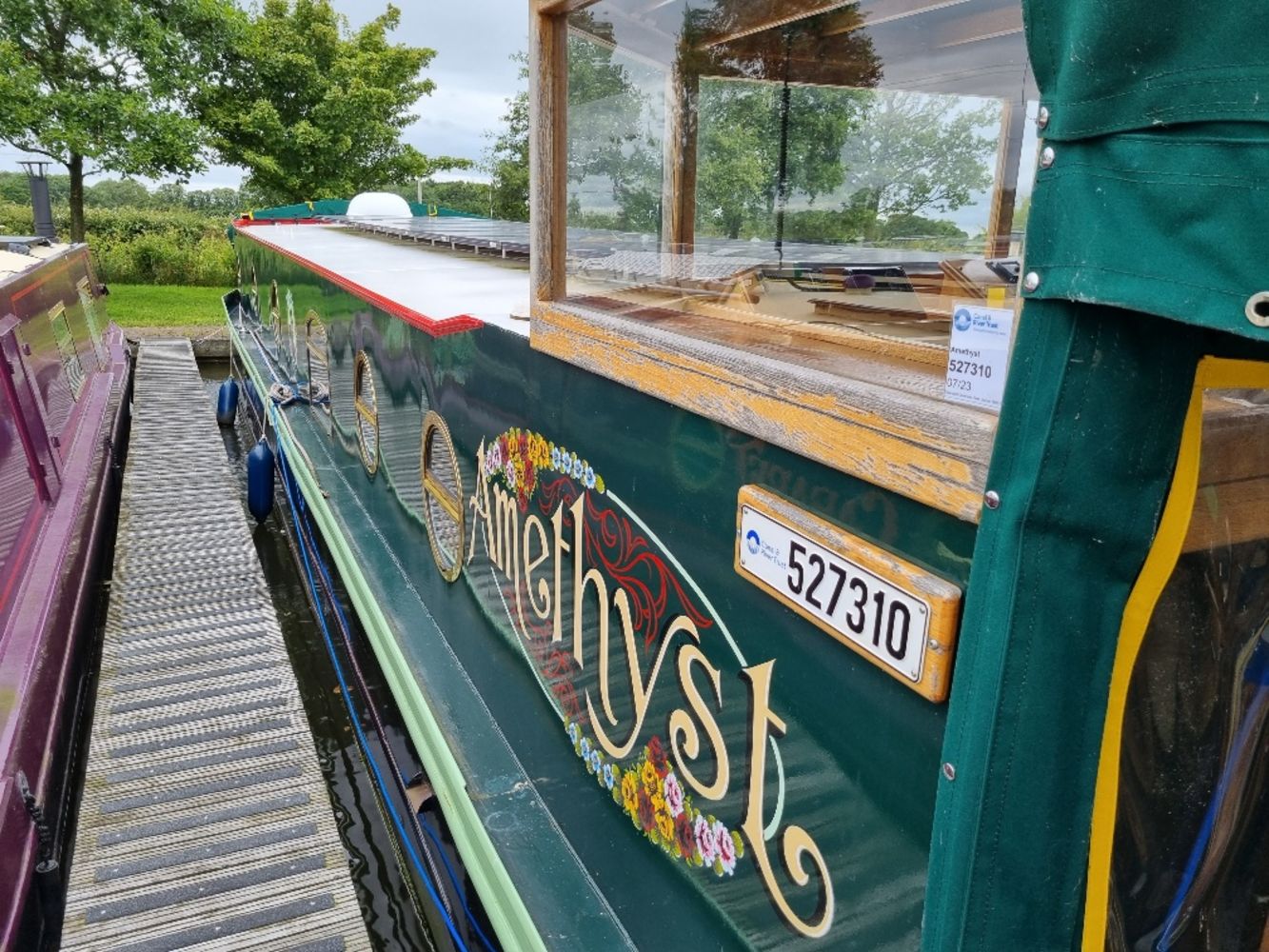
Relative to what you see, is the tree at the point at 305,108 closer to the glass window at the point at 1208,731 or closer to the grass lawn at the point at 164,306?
the grass lawn at the point at 164,306

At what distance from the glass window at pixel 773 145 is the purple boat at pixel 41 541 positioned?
3.19m

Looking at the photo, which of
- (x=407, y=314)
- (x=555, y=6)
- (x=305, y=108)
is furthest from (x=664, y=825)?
(x=305, y=108)

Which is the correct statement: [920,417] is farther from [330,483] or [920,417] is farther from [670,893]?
[330,483]

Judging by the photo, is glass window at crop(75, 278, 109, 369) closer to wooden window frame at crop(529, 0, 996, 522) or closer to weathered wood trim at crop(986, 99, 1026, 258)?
wooden window frame at crop(529, 0, 996, 522)

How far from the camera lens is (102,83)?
62.5 ft

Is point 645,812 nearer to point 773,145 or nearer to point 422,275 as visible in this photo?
point 773,145

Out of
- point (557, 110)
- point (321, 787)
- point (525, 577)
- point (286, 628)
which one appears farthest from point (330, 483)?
point (557, 110)

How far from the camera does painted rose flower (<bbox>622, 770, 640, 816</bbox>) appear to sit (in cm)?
221

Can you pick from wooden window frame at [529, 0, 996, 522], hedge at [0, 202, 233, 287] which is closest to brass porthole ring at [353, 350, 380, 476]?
wooden window frame at [529, 0, 996, 522]

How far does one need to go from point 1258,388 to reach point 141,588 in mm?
6727

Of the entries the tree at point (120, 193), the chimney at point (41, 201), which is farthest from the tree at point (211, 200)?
the chimney at point (41, 201)

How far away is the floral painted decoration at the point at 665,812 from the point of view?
6.01ft

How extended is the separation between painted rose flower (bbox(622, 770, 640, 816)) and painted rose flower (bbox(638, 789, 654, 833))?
2cm

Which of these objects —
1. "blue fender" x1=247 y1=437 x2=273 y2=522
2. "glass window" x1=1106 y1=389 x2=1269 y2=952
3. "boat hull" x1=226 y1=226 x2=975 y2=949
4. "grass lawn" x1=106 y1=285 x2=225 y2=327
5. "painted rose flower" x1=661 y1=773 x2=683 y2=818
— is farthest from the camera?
"grass lawn" x1=106 y1=285 x2=225 y2=327
